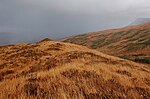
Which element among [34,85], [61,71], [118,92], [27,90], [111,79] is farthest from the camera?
[61,71]

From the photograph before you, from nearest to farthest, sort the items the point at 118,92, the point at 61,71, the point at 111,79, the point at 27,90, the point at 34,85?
the point at 118,92, the point at 27,90, the point at 34,85, the point at 111,79, the point at 61,71

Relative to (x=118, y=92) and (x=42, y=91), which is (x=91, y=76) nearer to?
(x=118, y=92)

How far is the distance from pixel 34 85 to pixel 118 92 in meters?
A: 3.29

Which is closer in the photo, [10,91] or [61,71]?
[10,91]

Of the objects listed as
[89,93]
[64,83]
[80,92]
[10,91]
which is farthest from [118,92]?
[10,91]

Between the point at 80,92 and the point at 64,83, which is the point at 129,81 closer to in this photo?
the point at 80,92

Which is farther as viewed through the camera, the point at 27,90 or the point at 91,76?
the point at 91,76

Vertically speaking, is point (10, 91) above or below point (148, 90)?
above

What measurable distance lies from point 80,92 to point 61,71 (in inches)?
104

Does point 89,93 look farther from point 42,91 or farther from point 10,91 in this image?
point 10,91

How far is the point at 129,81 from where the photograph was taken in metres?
6.33

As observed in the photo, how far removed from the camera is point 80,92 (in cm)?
526

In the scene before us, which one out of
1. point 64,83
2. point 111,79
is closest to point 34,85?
point 64,83

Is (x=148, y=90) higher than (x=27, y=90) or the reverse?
the reverse
